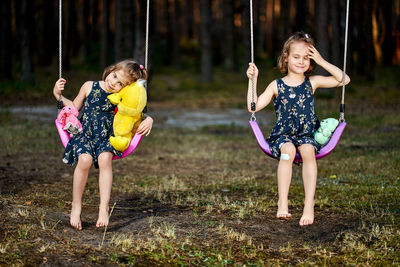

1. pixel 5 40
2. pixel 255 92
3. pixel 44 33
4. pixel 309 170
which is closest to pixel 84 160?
pixel 255 92

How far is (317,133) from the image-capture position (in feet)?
14.5

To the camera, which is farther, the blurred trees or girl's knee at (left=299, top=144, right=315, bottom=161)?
the blurred trees

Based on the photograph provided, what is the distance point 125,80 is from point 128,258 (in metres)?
1.43

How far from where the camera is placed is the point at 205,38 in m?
19.9

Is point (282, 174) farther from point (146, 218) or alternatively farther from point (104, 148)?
point (104, 148)

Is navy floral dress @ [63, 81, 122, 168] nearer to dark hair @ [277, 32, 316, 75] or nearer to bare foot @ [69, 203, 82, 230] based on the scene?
bare foot @ [69, 203, 82, 230]

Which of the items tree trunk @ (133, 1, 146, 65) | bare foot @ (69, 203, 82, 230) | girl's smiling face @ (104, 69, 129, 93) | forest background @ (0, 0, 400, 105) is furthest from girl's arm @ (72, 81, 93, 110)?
tree trunk @ (133, 1, 146, 65)

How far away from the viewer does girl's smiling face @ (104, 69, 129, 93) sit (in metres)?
4.25

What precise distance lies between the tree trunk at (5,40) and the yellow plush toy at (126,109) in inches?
548

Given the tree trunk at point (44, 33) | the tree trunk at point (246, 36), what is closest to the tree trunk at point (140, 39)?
the tree trunk at point (246, 36)

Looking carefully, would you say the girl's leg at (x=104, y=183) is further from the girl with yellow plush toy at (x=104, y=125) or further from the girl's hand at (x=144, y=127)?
the girl's hand at (x=144, y=127)

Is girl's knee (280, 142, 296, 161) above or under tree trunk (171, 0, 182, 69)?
under

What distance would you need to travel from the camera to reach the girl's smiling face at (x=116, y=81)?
4.25 meters

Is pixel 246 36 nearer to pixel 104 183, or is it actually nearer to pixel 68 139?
pixel 68 139
